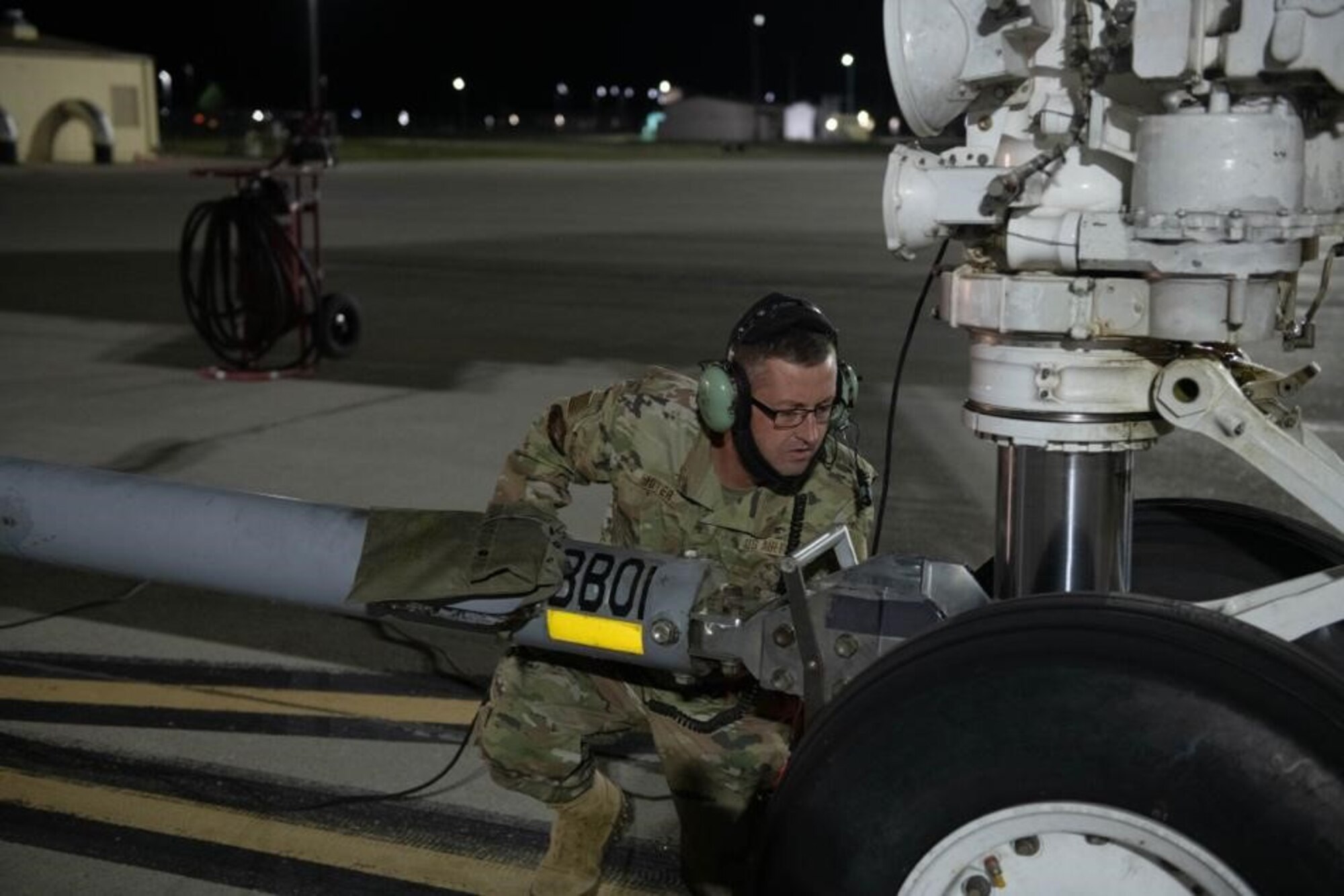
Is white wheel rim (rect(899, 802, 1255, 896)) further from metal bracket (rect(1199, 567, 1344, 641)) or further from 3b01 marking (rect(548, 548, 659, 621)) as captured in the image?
3b01 marking (rect(548, 548, 659, 621))

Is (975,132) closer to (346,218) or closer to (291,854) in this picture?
(291,854)

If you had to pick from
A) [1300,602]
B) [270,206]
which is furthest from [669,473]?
[270,206]

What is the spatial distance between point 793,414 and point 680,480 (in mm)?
337

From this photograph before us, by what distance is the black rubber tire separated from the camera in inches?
63.9

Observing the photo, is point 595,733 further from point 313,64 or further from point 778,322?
point 313,64

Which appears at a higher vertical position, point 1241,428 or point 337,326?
point 1241,428

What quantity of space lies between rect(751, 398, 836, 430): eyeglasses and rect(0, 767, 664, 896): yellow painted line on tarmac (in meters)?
1.07

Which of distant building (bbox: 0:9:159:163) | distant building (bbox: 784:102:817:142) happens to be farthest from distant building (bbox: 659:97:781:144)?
distant building (bbox: 0:9:159:163)

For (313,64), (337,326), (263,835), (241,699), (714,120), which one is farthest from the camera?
(714,120)

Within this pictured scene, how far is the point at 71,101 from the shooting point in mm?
39250

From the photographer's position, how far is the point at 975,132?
6.57 feet

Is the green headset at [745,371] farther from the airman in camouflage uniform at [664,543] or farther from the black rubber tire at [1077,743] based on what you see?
the black rubber tire at [1077,743]

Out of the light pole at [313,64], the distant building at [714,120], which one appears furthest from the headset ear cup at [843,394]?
the distant building at [714,120]

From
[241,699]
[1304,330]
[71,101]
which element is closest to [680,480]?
[1304,330]
